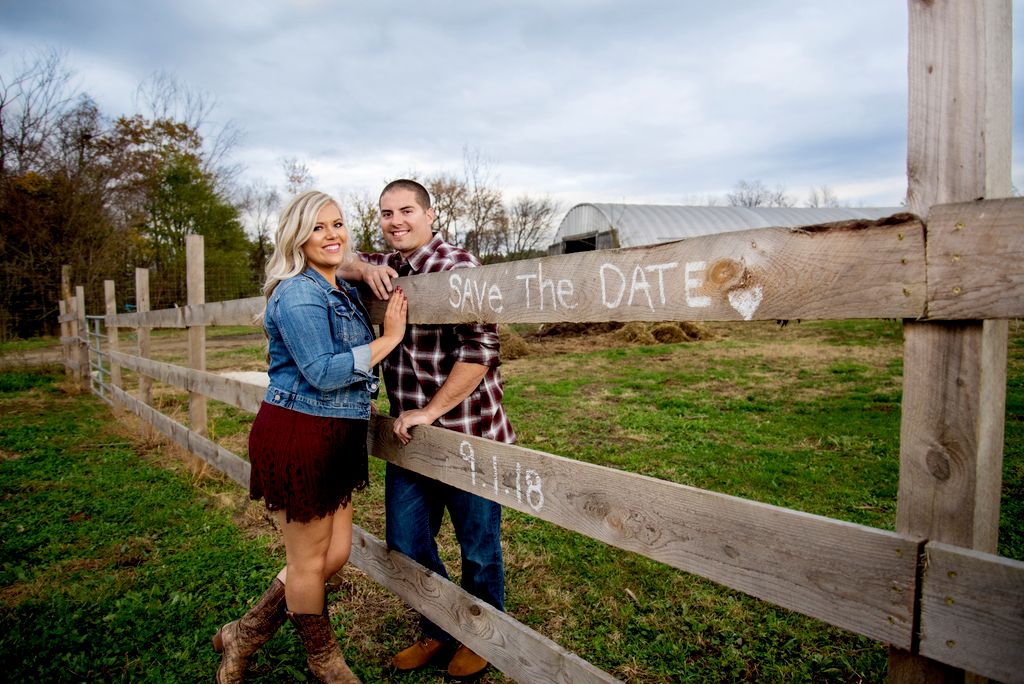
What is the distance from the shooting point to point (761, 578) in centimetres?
128

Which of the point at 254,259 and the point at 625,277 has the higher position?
the point at 254,259

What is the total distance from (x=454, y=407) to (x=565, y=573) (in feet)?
5.26

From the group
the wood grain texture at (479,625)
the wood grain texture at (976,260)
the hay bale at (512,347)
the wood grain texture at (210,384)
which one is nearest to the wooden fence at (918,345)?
the wood grain texture at (976,260)

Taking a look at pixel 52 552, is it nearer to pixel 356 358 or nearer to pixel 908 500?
pixel 356 358

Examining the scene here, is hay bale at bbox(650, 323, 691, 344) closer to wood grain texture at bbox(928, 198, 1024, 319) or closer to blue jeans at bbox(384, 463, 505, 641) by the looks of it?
blue jeans at bbox(384, 463, 505, 641)

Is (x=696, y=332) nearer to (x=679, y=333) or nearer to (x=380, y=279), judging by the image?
(x=679, y=333)

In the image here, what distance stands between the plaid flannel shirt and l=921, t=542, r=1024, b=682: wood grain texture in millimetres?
1585

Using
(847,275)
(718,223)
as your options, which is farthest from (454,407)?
(718,223)

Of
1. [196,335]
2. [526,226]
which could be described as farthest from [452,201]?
[196,335]

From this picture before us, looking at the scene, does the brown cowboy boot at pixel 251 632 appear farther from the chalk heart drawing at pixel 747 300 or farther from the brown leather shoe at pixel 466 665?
the chalk heart drawing at pixel 747 300

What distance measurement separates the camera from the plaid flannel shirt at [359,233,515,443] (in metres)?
2.46

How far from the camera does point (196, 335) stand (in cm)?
475

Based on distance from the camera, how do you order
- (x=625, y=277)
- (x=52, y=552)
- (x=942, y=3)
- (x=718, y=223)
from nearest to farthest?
(x=942, y=3)
(x=625, y=277)
(x=52, y=552)
(x=718, y=223)

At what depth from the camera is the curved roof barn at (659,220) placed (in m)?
24.2
